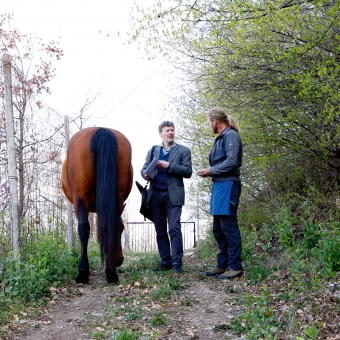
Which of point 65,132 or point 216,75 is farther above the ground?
point 216,75

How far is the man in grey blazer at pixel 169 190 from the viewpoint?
14.8 ft

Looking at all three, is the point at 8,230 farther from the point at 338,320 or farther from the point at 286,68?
the point at 286,68

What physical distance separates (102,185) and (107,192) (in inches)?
4.0

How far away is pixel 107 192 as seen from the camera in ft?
12.8

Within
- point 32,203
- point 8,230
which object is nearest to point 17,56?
point 32,203

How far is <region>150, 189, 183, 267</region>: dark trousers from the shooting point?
4539 mm

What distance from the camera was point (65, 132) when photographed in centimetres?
639

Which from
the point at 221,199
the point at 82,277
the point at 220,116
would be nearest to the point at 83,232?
the point at 82,277

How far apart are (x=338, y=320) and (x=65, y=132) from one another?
5372mm

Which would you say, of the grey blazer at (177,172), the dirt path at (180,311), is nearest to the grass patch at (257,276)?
the dirt path at (180,311)

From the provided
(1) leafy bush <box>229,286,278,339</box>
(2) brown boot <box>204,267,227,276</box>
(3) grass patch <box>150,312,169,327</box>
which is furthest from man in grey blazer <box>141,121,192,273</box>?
(1) leafy bush <box>229,286,278,339</box>

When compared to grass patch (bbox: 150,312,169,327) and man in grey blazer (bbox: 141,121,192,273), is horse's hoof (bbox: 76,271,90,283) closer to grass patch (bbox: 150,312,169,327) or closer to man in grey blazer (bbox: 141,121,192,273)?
man in grey blazer (bbox: 141,121,192,273)

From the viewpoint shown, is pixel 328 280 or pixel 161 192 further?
pixel 161 192

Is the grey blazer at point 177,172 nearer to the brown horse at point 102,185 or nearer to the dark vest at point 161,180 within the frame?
the dark vest at point 161,180
